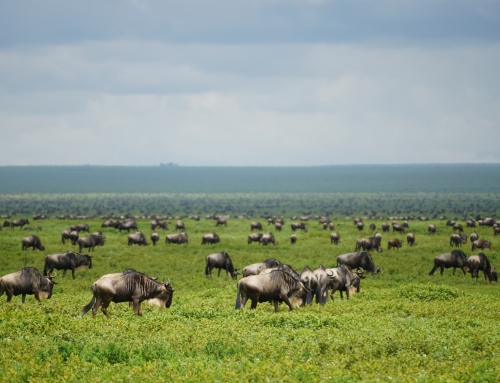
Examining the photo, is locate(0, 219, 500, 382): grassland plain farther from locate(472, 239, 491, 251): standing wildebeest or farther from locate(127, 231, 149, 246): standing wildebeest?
locate(127, 231, 149, 246): standing wildebeest

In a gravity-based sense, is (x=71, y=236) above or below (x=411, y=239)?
below

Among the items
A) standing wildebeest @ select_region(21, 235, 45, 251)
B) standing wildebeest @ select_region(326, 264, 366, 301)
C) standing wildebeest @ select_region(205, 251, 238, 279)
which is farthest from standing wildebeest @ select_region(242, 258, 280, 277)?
standing wildebeest @ select_region(21, 235, 45, 251)

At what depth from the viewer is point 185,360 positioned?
46.2 feet

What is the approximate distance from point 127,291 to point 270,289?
4709 mm

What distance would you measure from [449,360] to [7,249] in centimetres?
3840

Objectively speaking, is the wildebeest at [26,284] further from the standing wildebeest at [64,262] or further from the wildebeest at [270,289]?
the standing wildebeest at [64,262]

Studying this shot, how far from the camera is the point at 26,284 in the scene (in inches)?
893

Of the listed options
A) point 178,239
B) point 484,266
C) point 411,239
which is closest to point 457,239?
point 411,239

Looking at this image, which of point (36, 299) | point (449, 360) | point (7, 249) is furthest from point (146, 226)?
point (449, 360)

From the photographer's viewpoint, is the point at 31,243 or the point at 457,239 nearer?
the point at 31,243

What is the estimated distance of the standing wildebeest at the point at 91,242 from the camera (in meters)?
46.5

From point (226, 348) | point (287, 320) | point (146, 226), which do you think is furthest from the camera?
point (146, 226)

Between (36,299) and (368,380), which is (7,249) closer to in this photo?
(36,299)

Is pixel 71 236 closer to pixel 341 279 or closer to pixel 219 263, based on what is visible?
pixel 219 263
